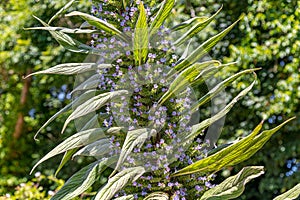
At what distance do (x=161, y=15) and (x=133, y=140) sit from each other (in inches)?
12.4

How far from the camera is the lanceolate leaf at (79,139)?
1258 millimetres

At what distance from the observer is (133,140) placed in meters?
1.21

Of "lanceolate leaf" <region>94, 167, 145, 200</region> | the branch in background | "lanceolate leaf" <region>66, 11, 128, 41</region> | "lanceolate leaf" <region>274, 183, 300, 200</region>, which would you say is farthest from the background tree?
"lanceolate leaf" <region>274, 183, 300, 200</region>

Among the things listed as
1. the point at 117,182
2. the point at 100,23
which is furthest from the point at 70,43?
the point at 117,182

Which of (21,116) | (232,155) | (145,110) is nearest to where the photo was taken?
(232,155)

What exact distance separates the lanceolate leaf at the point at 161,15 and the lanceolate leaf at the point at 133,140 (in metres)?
0.25

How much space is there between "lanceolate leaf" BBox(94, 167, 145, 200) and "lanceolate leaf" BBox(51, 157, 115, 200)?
83mm

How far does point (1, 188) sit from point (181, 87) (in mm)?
3412

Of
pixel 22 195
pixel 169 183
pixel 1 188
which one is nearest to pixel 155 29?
pixel 169 183

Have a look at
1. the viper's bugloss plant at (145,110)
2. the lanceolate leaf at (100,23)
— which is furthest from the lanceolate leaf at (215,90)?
the lanceolate leaf at (100,23)

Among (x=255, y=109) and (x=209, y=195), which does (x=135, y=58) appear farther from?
(x=255, y=109)

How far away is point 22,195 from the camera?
118 inches

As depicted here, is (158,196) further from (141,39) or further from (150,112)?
(141,39)

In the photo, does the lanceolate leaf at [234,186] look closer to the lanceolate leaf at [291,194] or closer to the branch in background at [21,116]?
the lanceolate leaf at [291,194]
